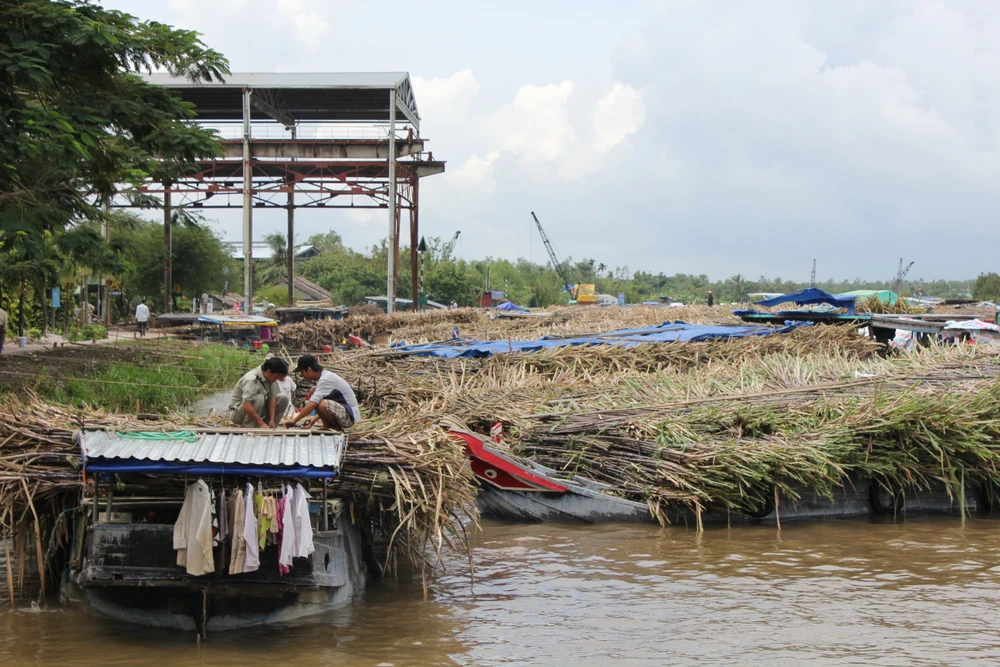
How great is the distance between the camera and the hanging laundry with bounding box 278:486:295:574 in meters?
6.68

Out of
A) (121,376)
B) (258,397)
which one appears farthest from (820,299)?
(258,397)

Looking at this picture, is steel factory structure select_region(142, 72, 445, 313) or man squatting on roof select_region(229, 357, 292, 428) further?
steel factory structure select_region(142, 72, 445, 313)

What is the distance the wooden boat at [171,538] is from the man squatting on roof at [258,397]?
1616 mm

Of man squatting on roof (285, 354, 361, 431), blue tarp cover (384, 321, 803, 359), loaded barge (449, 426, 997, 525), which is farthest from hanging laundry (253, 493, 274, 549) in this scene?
blue tarp cover (384, 321, 803, 359)

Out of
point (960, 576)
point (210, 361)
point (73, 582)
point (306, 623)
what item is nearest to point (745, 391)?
point (960, 576)

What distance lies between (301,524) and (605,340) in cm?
1240

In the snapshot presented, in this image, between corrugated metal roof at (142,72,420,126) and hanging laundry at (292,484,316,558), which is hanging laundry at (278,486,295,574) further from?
corrugated metal roof at (142,72,420,126)

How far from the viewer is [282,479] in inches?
278

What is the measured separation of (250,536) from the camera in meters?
6.66

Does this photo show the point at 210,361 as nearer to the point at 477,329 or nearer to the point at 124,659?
the point at 477,329

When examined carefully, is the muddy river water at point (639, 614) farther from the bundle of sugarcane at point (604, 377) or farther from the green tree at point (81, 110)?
the green tree at point (81, 110)

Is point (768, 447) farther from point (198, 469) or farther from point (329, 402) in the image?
point (198, 469)

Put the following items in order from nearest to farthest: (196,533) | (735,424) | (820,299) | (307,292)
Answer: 1. (196,533)
2. (735,424)
3. (820,299)
4. (307,292)

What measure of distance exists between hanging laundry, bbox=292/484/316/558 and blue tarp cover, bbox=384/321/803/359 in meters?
10.3
